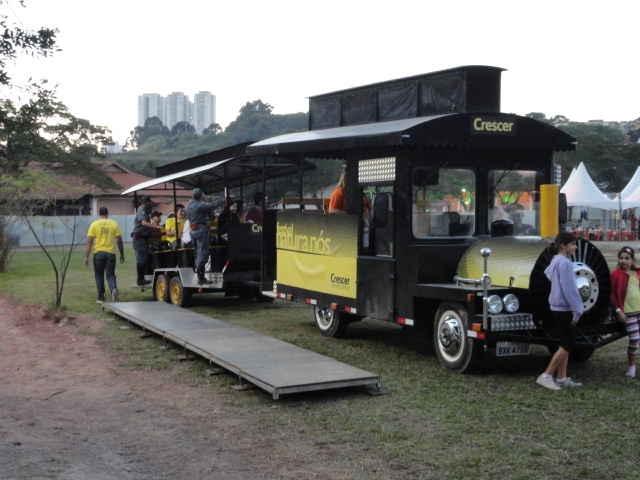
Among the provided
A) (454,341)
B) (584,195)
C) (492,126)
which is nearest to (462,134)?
(492,126)

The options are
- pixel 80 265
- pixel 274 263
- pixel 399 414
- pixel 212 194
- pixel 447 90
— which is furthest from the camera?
pixel 80 265

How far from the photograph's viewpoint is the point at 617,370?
31.7 ft

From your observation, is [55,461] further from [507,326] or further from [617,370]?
[617,370]

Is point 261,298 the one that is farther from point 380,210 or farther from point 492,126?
point 492,126

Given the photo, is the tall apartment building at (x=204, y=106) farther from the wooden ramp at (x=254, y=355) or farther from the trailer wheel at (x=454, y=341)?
the trailer wheel at (x=454, y=341)

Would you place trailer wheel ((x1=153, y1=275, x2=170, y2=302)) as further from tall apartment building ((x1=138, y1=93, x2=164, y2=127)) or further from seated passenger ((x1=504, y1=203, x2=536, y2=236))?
tall apartment building ((x1=138, y1=93, x2=164, y2=127))

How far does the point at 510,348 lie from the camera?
8922mm

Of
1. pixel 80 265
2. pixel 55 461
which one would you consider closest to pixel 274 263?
pixel 55 461

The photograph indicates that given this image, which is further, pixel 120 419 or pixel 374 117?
pixel 374 117

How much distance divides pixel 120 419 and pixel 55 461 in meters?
1.36

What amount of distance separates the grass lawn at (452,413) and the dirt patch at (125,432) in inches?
11.4

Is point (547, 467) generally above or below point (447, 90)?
below

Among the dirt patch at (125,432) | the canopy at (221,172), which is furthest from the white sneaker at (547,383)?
the canopy at (221,172)

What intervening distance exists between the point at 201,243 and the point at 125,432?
7911mm
